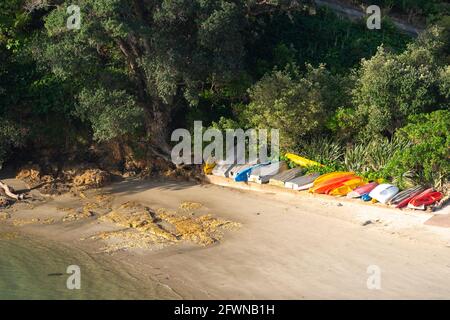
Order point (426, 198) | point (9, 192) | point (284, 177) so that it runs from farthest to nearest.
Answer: point (9, 192)
point (284, 177)
point (426, 198)

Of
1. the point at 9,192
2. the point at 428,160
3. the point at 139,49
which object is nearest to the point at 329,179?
the point at 428,160

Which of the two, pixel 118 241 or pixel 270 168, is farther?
pixel 270 168

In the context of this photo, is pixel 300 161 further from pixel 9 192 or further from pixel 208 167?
pixel 9 192

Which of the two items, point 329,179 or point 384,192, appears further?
point 329,179

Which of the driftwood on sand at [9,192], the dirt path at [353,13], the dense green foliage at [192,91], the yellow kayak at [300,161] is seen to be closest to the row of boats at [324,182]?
the yellow kayak at [300,161]
